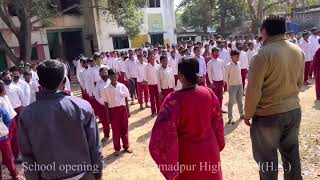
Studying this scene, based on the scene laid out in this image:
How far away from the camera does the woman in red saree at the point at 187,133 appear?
3066mm

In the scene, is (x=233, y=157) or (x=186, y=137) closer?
(x=186, y=137)

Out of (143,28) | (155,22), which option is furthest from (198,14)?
(143,28)

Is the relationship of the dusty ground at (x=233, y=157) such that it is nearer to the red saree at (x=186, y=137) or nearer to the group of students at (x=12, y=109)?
the group of students at (x=12, y=109)

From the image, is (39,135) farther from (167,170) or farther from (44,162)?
(167,170)

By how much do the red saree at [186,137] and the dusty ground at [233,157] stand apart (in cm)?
202

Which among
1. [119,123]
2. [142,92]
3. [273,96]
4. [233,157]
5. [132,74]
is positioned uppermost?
[273,96]

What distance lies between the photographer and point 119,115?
6516 mm

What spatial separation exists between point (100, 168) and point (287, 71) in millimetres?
2010

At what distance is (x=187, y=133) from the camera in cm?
313

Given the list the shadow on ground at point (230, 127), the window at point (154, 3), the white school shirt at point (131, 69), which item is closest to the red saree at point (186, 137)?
the shadow on ground at point (230, 127)

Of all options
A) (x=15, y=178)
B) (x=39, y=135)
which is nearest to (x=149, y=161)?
(x=15, y=178)

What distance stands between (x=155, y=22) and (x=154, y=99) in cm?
1959

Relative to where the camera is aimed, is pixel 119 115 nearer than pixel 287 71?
No

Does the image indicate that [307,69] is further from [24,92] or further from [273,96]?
[273,96]
